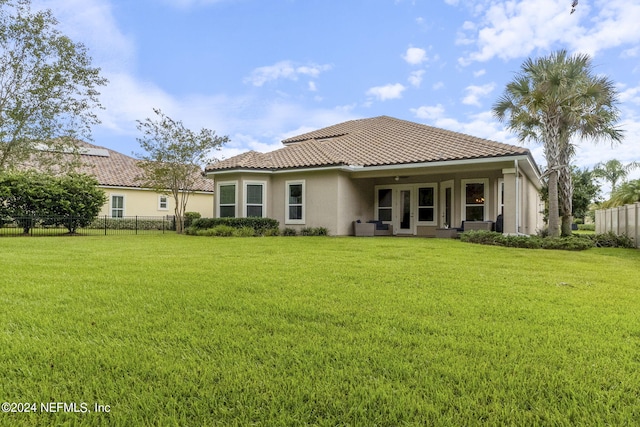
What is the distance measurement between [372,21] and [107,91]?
12251 millimetres

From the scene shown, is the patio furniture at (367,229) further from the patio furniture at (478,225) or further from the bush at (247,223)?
the patio furniture at (478,225)

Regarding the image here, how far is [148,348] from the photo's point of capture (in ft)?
9.61

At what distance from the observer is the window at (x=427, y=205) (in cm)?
1744

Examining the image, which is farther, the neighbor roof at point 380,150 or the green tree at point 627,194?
A: the green tree at point 627,194

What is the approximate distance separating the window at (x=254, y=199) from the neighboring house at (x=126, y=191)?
817 centimetres

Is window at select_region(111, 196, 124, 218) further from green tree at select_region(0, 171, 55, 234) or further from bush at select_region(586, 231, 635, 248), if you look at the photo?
→ bush at select_region(586, 231, 635, 248)

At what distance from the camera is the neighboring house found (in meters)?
26.0

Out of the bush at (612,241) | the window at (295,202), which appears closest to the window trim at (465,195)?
the bush at (612,241)

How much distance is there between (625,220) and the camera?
13.3 metres

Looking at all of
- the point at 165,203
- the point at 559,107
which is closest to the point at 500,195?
the point at 559,107

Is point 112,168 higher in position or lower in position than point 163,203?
higher

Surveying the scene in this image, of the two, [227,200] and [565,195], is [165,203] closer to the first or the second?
[227,200]

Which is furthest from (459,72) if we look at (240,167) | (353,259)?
(353,259)

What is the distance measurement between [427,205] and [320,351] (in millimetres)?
15614
